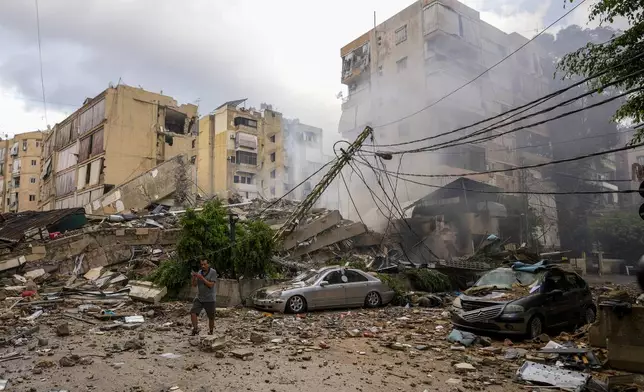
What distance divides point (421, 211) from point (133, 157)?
23.1 meters

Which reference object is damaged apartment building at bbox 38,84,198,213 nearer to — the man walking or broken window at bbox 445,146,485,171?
the man walking

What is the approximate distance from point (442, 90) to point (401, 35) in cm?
811

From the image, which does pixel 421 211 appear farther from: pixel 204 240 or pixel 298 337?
pixel 298 337

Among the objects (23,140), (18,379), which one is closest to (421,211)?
(18,379)

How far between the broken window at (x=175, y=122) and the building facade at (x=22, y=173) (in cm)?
2954

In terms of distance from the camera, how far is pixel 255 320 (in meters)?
10.4

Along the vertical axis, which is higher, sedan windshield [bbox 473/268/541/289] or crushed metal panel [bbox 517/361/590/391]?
sedan windshield [bbox 473/268/541/289]

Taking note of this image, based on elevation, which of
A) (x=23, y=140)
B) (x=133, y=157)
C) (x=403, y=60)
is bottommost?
(x=133, y=157)

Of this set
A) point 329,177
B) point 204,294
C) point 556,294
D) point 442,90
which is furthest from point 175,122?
point 556,294

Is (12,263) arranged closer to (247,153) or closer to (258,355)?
(258,355)

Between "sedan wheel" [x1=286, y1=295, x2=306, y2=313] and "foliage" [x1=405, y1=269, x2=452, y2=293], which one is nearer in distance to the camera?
"sedan wheel" [x1=286, y1=295, x2=306, y2=313]

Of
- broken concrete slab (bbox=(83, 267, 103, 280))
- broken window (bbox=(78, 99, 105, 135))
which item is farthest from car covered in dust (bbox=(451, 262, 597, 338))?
broken window (bbox=(78, 99, 105, 135))

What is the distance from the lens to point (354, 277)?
42.7 feet

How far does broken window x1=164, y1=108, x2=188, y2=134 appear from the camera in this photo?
3651 centimetres
